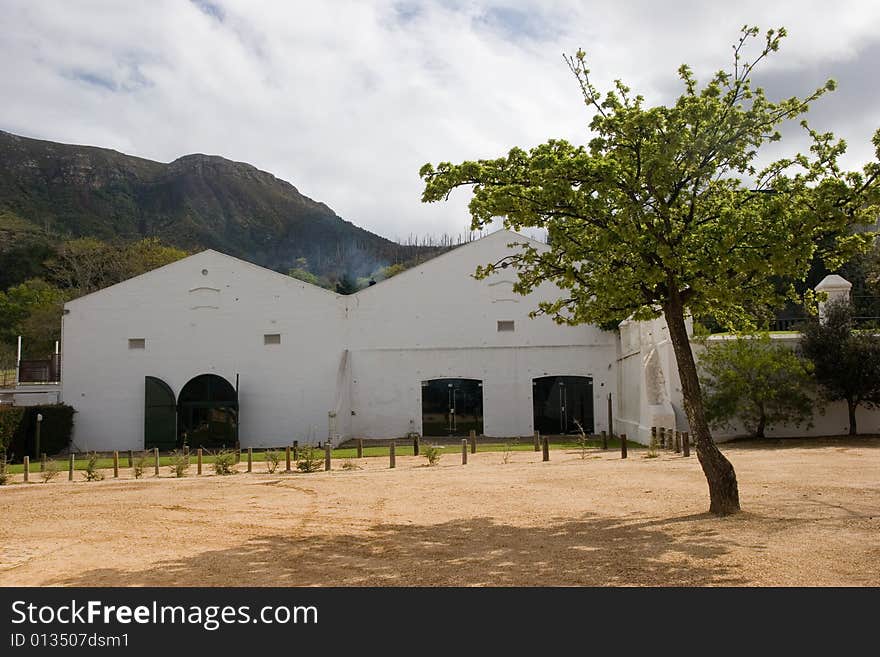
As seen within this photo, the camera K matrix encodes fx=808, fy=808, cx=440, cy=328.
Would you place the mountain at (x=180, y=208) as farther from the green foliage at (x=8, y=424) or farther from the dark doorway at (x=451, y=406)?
the green foliage at (x=8, y=424)

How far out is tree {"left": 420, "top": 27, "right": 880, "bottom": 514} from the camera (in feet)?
31.9

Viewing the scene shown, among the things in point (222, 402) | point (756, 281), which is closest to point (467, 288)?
point (222, 402)

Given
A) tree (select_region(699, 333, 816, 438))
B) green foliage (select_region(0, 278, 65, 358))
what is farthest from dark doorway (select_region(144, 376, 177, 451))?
green foliage (select_region(0, 278, 65, 358))

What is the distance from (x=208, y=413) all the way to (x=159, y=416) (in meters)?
1.82

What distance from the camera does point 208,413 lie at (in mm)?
31281

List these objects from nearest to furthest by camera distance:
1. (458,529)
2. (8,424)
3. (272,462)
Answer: (458,529)
(272,462)
(8,424)

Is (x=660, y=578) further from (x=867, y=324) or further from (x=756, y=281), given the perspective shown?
(x=867, y=324)

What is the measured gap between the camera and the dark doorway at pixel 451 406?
31.0 meters

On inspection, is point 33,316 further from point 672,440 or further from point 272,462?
point 672,440

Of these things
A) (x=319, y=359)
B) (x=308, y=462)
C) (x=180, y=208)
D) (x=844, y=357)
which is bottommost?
(x=308, y=462)

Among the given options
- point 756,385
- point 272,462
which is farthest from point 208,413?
point 756,385

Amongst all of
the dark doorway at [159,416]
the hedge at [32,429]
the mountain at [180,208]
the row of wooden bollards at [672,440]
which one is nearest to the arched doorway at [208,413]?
the dark doorway at [159,416]

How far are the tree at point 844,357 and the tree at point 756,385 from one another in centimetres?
49

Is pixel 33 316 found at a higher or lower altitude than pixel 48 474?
higher
